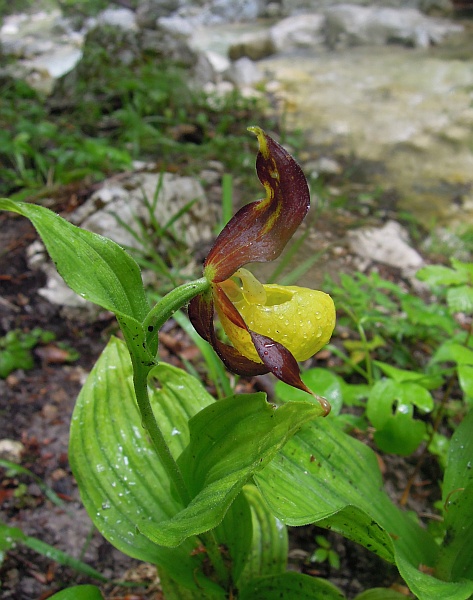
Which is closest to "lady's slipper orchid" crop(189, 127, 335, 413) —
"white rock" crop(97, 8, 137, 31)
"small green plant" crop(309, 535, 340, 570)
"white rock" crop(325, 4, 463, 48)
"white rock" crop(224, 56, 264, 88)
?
"small green plant" crop(309, 535, 340, 570)

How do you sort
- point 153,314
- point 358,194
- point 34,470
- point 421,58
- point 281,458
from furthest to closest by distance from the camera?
point 421,58
point 358,194
point 34,470
point 281,458
point 153,314

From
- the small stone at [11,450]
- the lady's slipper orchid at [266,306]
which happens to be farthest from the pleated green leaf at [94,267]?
the small stone at [11,450]

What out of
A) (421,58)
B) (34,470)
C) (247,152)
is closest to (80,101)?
(247,152)

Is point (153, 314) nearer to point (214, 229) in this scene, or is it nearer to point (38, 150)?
point (214, 229)

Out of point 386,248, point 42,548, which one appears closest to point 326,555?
point 42,548

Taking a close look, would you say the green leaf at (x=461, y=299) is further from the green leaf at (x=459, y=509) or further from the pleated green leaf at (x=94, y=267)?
the pleated green leaf at (x=94, y=267)

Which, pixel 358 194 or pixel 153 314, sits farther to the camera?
pixel 358 194
